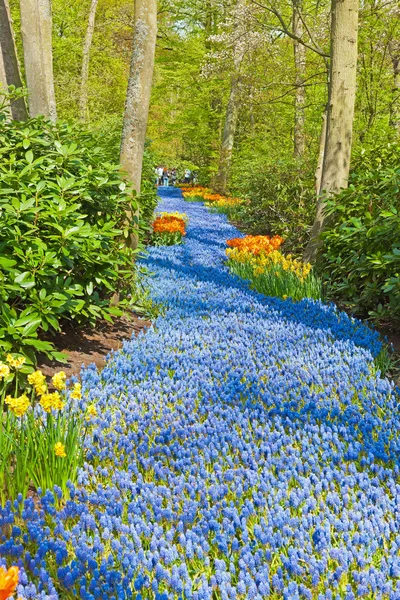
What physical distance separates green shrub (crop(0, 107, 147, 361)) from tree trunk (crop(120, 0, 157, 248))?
0.67 meters

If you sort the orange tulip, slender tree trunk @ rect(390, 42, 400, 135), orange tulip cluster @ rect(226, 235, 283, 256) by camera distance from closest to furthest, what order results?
the orange tulip < orange tulip cluster @ rect(226, 235, 283, 256) < slender tree trunk @ rect(390, 42, 400, 135)

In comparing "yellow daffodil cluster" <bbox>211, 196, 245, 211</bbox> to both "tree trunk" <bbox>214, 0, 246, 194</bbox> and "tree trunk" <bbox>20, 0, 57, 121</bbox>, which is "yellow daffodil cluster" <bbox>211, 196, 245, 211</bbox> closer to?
"tree trunk" <bbox>214, 0, 246, 194</bbox>

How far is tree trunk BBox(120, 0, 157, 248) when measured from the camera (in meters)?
5.36

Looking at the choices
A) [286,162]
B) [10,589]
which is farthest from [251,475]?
[286,162]

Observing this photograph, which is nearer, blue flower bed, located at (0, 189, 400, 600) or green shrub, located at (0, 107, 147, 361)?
blue flower bed, located at (0, 189, 400, 600)

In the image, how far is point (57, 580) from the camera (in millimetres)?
1885

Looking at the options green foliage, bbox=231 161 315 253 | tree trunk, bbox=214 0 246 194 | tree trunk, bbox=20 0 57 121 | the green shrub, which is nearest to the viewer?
the green shrub

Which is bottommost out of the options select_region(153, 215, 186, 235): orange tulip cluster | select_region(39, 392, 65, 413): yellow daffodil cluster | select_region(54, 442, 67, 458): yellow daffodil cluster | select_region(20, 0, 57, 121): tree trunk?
select_region(54, 442, 67, 458): yellow daffodil cluster

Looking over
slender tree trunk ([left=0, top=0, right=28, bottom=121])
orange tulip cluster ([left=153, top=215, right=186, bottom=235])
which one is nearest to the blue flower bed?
slender tree trunk ([left=0, top=0, right=28, bottom=121])

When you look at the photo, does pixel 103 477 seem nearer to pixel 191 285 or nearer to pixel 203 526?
pixel 203 526

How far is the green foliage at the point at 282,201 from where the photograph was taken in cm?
990

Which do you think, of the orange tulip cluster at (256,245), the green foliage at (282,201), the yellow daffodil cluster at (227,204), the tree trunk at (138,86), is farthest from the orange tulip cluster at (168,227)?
the yellow daffodil cluster at (227,204)

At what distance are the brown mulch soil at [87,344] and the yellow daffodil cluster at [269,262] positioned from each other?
194 centimetres

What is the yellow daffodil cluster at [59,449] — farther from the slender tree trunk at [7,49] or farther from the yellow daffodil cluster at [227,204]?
the yellow daffodil cluster at [227,204]
